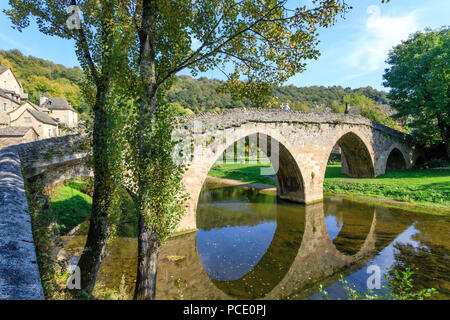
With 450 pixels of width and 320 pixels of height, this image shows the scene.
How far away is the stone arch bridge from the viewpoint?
8.31 m

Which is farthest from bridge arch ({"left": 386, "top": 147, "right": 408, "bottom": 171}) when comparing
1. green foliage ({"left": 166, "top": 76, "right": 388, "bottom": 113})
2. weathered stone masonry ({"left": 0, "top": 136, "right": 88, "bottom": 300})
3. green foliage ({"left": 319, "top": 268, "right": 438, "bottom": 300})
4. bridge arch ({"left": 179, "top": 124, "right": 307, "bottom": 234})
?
green foliage ({"left": 166, "top": 76, "right": 388, "bottom": 113})

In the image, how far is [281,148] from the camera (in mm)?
16219

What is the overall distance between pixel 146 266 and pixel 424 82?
27.5 metres

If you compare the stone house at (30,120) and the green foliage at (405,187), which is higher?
the stone house at (30,120)

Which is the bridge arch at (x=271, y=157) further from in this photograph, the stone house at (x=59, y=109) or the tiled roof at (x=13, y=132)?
the stone house at (x=59, y=109)

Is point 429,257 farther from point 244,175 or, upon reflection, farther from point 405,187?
point 244,175

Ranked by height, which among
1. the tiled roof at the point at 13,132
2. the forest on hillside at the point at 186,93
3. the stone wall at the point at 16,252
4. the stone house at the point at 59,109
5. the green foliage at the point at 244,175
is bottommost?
the green foliage at the point at 244,175

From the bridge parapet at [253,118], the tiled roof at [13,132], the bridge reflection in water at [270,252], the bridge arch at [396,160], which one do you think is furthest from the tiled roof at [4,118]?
the bridge arch at [396,160]

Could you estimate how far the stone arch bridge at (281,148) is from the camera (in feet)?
27.3

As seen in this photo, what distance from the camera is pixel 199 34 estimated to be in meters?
6.30

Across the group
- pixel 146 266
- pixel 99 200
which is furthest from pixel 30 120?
pixel 146 266

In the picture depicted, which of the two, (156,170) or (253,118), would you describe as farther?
(253,118)

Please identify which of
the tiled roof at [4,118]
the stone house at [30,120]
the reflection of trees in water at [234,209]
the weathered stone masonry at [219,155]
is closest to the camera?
the weathered stone masonry at [219,155]

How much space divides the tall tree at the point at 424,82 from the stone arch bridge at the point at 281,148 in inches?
98.9
